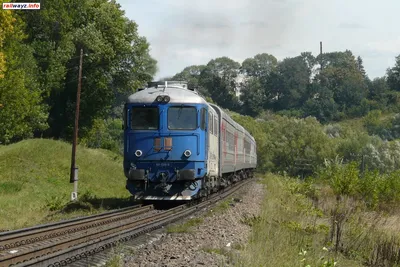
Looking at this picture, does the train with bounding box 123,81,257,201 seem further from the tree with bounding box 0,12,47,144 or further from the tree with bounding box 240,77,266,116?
the tree with bounding box 240,77,266,116

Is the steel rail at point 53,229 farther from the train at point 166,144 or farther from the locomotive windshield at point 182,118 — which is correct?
the locomotive windshield at point 182,118

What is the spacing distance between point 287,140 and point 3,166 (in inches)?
1885

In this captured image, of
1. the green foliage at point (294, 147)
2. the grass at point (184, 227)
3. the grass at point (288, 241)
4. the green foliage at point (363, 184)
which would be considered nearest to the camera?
the grass at point (288, 241)

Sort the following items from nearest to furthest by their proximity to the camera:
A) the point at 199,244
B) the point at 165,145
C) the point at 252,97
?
the point at 199,244 < the point at 165,145 < the point at 252,97

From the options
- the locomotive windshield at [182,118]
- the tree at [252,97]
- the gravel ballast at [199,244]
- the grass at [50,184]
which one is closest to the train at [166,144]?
the locomotive windshield at [182,118]

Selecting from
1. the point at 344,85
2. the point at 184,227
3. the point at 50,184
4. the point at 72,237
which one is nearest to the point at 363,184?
the point at 184,227

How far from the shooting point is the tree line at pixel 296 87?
126250mm

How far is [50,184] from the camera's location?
82.4ft

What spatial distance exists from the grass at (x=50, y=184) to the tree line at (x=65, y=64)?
1889 mm

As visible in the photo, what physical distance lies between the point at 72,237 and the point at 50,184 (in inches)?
630

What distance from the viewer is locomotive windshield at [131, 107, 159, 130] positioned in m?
16.4

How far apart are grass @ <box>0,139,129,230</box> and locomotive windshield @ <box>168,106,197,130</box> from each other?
3576 millimetres

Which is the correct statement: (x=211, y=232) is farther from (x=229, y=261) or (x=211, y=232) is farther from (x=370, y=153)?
(x=370, y=153)

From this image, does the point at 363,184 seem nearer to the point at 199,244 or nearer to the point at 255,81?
the point at 199,244
